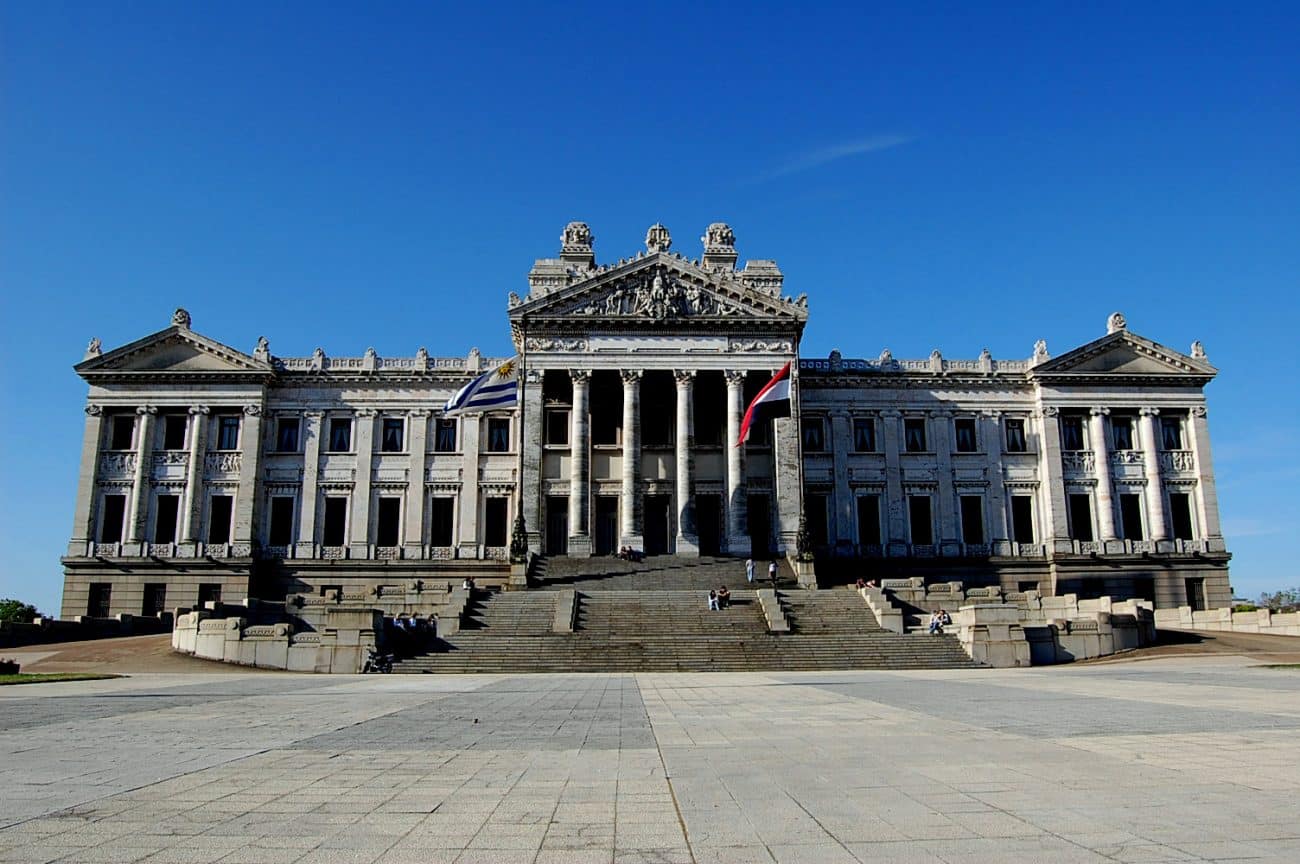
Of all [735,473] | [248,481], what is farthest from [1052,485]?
[248,481]

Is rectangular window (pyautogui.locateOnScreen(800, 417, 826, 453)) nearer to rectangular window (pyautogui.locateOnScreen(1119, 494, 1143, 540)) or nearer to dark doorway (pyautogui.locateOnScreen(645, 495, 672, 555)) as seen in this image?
dark doorway (pyautogui.locateOnScreen(645, 495, 672, 555))

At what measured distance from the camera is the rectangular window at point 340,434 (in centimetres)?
5972

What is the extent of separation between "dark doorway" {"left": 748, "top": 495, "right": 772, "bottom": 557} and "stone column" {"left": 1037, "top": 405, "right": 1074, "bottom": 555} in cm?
1682

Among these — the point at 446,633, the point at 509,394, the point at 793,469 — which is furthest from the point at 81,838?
the point at 793,469

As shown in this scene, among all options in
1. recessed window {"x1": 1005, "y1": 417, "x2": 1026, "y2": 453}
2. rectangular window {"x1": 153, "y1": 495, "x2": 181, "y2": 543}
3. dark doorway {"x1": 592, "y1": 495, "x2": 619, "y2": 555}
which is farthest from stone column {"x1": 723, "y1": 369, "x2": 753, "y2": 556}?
rectangular window {"x1": 153, "y1": 495, "x2": 181, "y2": 543}

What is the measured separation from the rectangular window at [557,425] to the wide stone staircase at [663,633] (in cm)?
1131

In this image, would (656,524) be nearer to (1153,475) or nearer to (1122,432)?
(1122,432)

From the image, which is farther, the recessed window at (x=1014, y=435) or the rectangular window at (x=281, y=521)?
the recessed window at (x=1014, y=435)

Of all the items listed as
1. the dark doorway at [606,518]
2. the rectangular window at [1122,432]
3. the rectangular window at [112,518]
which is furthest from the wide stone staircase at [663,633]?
the rectangular window at [112,518]

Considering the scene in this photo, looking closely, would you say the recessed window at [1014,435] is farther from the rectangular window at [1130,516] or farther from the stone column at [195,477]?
the stone column at [195,477]

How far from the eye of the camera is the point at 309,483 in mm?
58719

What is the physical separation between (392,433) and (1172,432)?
1882 inches

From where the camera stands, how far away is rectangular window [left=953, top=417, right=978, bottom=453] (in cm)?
6103

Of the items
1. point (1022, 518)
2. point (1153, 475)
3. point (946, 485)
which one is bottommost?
point (1022, 518)
